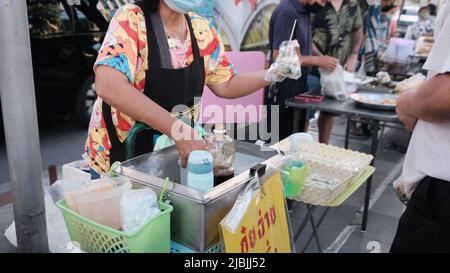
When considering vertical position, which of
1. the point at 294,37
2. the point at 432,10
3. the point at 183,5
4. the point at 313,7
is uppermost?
the point at 432,10

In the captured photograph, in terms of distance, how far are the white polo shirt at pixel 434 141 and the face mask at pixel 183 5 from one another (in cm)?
85

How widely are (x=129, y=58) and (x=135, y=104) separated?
0.62 ft

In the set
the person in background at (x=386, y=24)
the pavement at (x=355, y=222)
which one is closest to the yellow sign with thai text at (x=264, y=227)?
the pavement at (x=355, y=222)

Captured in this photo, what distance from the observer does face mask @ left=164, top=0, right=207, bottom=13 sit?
1.50 metres

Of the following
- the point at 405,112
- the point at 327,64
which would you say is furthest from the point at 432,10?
the point at 405,112

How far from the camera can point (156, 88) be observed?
5.07 ft

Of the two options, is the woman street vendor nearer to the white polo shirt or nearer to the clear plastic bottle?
the clear plastic bottle

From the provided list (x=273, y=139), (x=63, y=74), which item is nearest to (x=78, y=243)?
(x=273, y=139)

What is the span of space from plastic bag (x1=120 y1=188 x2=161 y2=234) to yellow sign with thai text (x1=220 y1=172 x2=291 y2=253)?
0.64 feet

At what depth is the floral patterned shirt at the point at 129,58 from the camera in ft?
4.57

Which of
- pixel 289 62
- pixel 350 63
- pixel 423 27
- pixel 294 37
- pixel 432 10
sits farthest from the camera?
pixel 432 10

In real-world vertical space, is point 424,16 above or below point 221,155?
above

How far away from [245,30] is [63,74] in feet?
8.19

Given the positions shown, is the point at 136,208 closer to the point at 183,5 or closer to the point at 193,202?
the point at 193,202
